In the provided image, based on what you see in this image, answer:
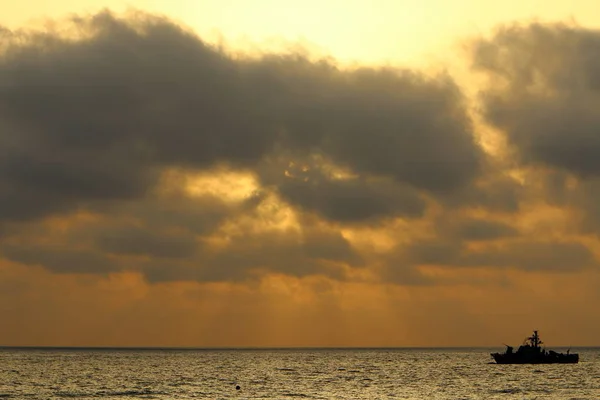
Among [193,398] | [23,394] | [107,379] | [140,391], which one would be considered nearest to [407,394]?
[193,398]

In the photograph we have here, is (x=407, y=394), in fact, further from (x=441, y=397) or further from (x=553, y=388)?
(x=553, y=388)

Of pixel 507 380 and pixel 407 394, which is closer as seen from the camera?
pixel 407 394

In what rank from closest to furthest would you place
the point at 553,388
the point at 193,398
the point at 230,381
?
the point at 193,398
the point at 553,388
the point at 230,381

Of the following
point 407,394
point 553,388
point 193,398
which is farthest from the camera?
point 553,388

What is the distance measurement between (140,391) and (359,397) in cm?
4179

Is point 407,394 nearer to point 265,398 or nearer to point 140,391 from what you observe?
point 265,398

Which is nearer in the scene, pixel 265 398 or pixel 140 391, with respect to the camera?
pixel 265 398

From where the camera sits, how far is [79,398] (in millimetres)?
138500

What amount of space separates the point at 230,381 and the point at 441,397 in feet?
208

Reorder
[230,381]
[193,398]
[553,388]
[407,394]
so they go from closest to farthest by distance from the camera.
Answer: [193,398] → [407,394] → [553,388] → [230,381]

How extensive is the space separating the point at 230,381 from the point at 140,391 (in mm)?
39550

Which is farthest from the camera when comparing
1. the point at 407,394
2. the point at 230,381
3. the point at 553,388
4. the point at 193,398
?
the point at 230,381

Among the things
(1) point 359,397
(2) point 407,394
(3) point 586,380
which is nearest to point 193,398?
(1) point 359,397

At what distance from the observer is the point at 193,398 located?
136750 millimetres
